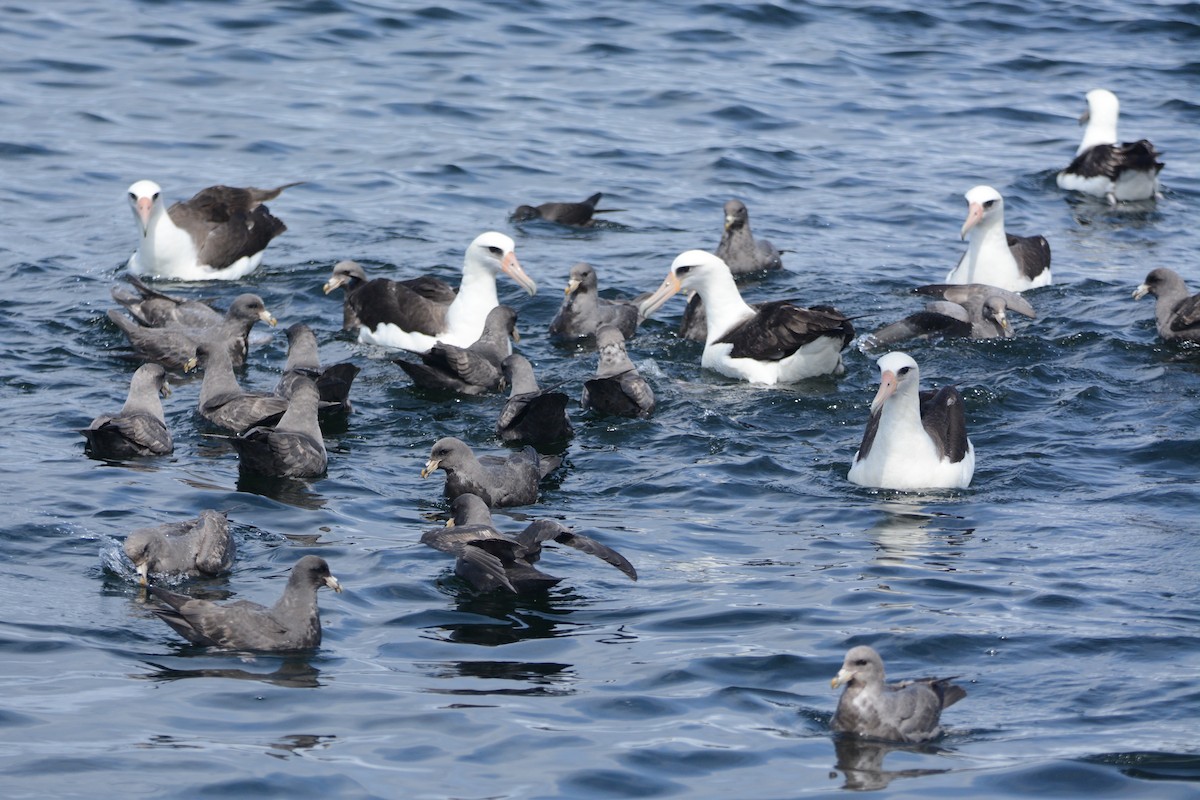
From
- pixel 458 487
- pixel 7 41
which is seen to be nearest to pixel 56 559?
pixel 458 487

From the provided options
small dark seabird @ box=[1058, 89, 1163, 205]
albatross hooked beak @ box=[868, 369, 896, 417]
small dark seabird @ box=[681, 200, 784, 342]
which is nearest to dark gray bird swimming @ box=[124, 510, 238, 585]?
albatross hooked beak @ box=[868, 369, 896, 417]

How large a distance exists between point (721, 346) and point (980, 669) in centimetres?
612

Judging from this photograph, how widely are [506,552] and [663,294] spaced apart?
586 cm

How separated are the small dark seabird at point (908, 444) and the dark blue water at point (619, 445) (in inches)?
6.7

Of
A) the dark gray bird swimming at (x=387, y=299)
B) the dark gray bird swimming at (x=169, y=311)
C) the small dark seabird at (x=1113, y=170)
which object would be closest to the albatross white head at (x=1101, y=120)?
the small dark seabird at (x=1113, y=170)

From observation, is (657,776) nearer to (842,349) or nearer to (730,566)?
(730,566)

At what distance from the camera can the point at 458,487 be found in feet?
36.2

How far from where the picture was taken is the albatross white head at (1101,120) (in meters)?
21.2

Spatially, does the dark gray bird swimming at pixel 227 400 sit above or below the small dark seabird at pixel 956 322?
below

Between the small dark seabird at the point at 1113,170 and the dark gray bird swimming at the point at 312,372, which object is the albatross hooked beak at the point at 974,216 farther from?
the dark gray bird swimming at the point at 312,372

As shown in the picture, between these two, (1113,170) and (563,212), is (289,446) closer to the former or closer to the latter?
(563,212)

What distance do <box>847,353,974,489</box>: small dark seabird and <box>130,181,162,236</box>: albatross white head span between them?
7.87m

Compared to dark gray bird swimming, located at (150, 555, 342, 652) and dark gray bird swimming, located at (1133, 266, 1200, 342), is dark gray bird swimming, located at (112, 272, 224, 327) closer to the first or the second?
dark gray bird swimming, located at (150, 555, 342, 652)

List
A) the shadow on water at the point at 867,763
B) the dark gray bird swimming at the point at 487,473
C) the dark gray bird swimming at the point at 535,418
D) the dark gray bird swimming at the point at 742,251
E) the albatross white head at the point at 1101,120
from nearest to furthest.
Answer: the shadow on water at the point at 867,763 < the dark gray bird swimming at the point at 487,473 < the dark gray bird swimming at the point at 535,418 < the dark gray bird swimming at the point at 742,251 < the albatross white head at the point at 1101,120
